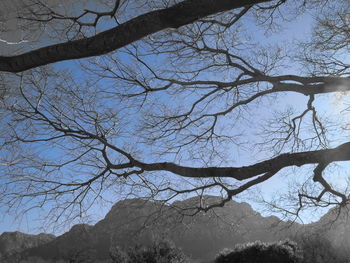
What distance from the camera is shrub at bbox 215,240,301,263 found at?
13523mm

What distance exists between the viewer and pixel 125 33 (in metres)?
3.46

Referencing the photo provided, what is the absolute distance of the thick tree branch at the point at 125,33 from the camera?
11.2 feet

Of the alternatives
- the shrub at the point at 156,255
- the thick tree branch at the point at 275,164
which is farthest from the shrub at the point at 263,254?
the thick tree branch at the point at 275,164

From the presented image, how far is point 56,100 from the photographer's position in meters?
6.15

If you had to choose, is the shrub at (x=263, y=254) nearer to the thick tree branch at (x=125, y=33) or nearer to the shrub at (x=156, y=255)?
the shrub at (x=156, y=255)

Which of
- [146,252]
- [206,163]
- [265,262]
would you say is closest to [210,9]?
[206,163]

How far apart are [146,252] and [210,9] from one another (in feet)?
48.4

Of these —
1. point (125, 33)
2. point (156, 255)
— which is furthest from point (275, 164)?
point (156, 255)

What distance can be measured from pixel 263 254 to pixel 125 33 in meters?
12.5

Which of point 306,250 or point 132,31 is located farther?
point 306,250

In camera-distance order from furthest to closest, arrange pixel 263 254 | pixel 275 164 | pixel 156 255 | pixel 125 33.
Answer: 1. pixel 156 255
2. pixel 263 254
3. pixel 275 164
4. pixel 125 33

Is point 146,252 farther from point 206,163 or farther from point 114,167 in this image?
point 114,167

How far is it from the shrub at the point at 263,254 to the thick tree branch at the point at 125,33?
40.4 ft

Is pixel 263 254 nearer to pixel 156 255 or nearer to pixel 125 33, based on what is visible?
pixel 156 255
